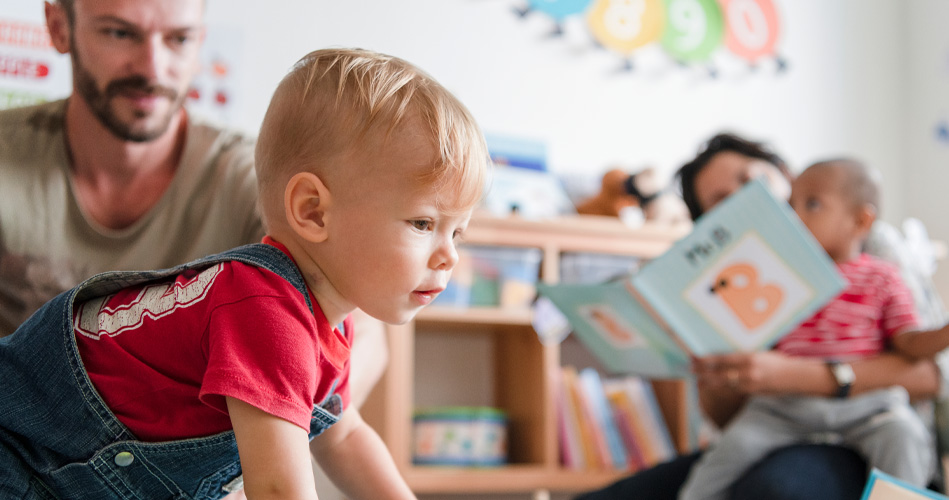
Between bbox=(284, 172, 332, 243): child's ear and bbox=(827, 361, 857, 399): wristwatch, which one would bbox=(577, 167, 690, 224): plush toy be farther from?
bbox=(284, 172, 332, 243): child's ear

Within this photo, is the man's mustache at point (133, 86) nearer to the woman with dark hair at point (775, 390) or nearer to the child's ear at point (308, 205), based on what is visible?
the child's ear at point (308, 205)

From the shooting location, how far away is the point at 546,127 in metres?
2.34

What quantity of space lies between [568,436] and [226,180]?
1.11m

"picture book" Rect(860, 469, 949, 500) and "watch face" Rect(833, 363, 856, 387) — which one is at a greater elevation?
"picture book" Rect(860, 469, 949, 500)

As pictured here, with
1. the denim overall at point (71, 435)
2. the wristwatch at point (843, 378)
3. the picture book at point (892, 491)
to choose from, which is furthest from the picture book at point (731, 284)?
the denim overall at point (71, 435)

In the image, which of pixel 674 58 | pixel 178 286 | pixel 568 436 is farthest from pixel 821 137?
pixel 178 286

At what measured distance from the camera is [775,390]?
140 cm

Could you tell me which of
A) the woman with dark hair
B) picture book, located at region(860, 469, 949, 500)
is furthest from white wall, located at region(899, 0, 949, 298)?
picture book, located at region(860, 469, 949, 500)

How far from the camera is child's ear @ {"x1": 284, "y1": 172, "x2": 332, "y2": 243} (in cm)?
64

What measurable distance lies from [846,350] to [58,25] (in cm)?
136

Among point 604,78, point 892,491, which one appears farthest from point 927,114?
point 892,491

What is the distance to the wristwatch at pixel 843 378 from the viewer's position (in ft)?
4.48

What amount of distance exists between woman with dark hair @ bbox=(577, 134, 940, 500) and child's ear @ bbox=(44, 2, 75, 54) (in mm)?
1082

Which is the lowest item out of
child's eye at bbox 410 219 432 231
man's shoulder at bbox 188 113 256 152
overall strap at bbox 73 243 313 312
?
man's shoulder at bbox 188 113 256 152
